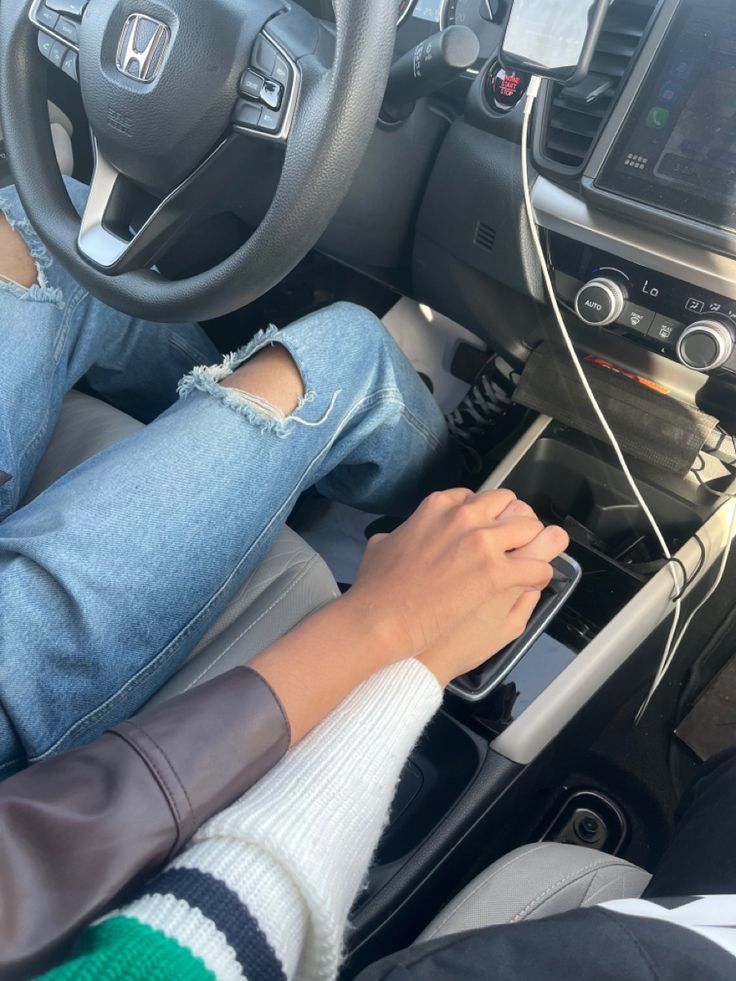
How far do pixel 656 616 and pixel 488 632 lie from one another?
0.79ft

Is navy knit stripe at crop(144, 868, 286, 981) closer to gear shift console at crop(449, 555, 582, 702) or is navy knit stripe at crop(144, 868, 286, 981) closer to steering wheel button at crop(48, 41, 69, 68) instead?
gear shift console at crop(449, 555, 582, 702)

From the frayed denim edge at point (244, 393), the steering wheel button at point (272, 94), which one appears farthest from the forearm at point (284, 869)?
the steering wheel button at point (272, 94)

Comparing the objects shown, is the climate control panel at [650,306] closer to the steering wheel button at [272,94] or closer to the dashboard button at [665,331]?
the dashboard button at [665,331]

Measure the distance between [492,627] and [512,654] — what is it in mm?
51

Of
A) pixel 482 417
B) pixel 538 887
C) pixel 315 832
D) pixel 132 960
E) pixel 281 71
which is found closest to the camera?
pixel 132 960

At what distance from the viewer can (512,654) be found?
27.4 inches

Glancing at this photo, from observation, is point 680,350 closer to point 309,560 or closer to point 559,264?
point 559,264

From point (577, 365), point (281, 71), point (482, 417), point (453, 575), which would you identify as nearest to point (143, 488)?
point (453, 575)

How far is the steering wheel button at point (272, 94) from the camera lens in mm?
669

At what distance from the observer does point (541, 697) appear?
2.33 feet

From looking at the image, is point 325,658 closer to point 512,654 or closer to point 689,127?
point 512,654

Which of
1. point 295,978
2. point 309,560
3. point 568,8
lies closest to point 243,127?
point 568,8

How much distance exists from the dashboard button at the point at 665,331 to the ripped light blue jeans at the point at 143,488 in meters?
0.25

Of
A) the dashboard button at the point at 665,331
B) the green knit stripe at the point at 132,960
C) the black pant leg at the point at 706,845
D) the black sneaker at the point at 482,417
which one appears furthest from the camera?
the black sneaker at the point at 482,417
